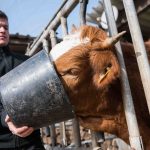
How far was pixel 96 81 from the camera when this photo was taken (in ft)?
7.61

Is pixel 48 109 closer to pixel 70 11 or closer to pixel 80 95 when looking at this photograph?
pixel 80 95

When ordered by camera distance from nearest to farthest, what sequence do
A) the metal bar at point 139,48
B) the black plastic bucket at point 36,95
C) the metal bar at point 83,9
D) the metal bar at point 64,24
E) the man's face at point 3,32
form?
the black plastic bucket at point 36,95
the metal bar at point 139,48
the metal bar at point 83,9
the man's face at point 3,32
the metal bar at point 64,24

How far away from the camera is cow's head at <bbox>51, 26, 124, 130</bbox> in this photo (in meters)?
2.22

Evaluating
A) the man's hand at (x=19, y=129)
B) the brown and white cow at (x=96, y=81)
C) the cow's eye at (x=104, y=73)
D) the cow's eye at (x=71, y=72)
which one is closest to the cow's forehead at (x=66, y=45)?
the brown and white cow at (x=96, y=81)

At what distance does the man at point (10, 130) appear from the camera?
7.64 feet

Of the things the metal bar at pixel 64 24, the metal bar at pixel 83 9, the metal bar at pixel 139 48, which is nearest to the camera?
the metal bar at pixel 139 48

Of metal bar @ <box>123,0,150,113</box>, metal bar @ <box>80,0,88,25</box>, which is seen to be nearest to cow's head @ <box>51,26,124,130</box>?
metal bar @ <box>123,0,150,113</box>

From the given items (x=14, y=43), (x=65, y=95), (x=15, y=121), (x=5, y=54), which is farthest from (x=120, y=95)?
(x=14, y=43)

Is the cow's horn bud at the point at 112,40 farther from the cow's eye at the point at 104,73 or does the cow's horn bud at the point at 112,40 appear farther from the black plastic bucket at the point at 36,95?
the black plastic bucket at the point at 36,95

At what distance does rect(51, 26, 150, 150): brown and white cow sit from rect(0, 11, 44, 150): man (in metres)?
0.38

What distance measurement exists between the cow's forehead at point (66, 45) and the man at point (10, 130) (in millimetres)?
482

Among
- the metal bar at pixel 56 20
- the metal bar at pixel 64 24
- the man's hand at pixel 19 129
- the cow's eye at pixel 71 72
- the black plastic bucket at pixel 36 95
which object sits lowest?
the man's hand at pixel 19 129

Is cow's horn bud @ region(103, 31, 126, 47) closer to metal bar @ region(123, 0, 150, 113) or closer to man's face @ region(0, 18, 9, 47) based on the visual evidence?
metal bar @ region(123, 0, 150, 113)

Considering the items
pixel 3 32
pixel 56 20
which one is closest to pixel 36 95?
pixel 3 32
